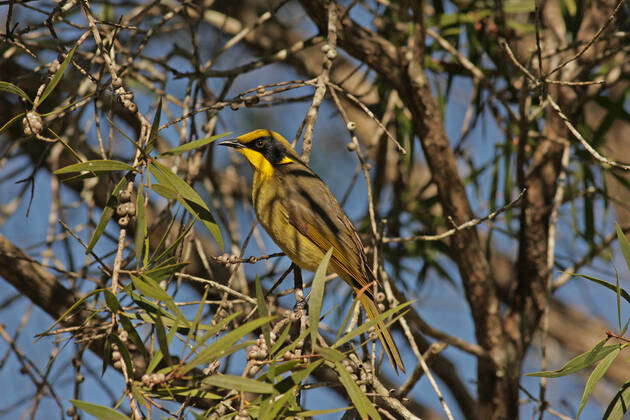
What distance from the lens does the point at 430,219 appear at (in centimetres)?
461

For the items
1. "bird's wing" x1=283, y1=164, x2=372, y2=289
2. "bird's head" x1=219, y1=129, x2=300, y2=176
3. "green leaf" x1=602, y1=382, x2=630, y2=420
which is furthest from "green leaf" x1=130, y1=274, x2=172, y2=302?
"bird's head" x1=219, y1=129, x2=300, y2=176

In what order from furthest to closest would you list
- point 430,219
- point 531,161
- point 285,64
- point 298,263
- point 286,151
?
1. point 285,64
2. point 430,219
3. point 531,161
4. point 286,151
5. point 298,263

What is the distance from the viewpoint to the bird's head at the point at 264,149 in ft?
13.1

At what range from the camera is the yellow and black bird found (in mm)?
3594

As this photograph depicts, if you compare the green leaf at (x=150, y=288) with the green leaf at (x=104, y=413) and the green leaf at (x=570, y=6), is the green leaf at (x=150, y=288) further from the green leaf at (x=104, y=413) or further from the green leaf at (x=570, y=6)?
the green leaf at (x=570, y=6)

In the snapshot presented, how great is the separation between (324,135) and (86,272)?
9.51ft

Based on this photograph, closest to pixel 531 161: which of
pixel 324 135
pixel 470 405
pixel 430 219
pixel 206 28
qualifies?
pixel 430 219

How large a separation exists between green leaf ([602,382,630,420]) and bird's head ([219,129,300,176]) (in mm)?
2250

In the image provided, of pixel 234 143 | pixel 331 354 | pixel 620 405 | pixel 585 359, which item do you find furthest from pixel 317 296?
pixel 234 143

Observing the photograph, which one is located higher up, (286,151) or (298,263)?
(286,151)

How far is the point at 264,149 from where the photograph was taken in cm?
409

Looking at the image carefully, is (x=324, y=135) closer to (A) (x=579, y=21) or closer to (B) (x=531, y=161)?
(B) (x=531, y=161)

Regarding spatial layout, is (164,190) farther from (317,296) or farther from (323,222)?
(323,222)

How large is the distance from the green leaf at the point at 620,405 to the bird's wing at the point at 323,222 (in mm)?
1612
